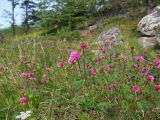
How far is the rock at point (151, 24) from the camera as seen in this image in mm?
12188

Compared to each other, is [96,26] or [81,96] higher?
[96,26]

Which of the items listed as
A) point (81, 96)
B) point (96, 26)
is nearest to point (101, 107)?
point (81, 96)

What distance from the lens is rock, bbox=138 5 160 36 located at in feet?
40.0

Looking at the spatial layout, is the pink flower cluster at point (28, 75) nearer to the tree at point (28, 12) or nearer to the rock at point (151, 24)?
the rock at point (151, 24)

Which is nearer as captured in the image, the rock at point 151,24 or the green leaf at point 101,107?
the green leaf at point 101,107

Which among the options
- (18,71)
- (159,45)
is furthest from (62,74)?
(159,45)

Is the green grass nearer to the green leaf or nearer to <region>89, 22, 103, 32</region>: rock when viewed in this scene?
the green leaf

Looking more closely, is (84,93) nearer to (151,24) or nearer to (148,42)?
(148,42)

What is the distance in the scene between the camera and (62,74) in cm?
412

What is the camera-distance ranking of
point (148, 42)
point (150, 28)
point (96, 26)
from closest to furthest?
point (148, 42)
point (150, 28)
point (96, 26)

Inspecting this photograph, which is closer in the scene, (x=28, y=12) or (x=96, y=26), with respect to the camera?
(x=96, y=26)

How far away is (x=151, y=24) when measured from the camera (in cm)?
1245

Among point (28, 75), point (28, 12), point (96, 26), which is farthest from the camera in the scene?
point (28, 12)

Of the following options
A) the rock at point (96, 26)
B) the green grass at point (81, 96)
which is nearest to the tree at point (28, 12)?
the rock at point (96, 26)
